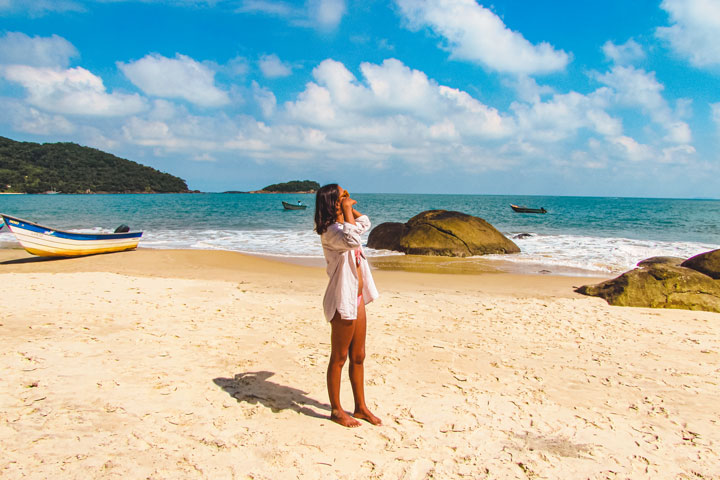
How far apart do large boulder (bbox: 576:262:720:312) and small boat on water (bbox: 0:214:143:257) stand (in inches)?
633

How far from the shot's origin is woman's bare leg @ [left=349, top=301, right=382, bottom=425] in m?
3.55

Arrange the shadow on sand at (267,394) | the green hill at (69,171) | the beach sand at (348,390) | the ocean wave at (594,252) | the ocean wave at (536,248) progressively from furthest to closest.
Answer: the green hill at (69,171)
the ocean wave at (536,248)
the ocean wave at (594,252)
the shadow on sand at (267,394)
the beach sand at (348,390)

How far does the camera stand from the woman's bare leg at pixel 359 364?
3.55 meters

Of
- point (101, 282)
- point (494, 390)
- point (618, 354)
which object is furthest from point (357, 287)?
point (101, 282)

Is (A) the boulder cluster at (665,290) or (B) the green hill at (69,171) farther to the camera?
(B) the green hill at (69,171)

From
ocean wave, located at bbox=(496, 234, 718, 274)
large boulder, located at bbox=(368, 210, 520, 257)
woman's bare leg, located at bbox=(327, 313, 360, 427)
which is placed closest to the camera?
woman's bare leg, located at bbox=(327, 313, 360, 427)

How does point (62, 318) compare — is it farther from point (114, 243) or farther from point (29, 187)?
point (29, 187)

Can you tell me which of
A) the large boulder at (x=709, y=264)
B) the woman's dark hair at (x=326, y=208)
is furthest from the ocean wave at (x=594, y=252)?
the woman's dark hair at (x=326, y=208)

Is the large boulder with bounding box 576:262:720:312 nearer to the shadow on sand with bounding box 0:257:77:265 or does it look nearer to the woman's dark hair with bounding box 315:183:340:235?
the woman's dark hair with bounding box 315:183:340:235

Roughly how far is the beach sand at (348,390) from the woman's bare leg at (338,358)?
13cm

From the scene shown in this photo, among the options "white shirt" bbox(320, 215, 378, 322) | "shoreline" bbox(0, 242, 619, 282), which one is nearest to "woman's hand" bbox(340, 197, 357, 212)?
"white shirt" bbox(320, 215, 378, 322)

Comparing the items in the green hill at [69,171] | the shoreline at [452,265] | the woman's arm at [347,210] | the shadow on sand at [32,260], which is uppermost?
the green hill at [69,171]

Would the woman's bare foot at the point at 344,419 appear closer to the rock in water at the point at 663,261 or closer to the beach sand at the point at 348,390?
the beach sand at the point at 348,390

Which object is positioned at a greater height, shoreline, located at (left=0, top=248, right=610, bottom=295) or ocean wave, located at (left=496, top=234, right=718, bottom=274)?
ocean wave, located at (left=496, top=234, right=718, bottom=274)
